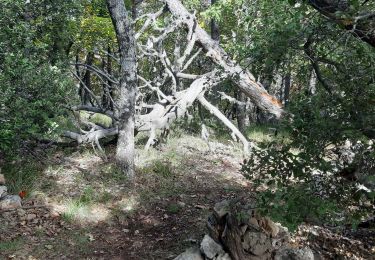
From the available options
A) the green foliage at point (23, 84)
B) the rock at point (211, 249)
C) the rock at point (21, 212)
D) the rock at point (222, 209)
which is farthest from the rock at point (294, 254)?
the green foliage at point (23, 84)

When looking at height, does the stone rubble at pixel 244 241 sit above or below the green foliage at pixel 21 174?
above

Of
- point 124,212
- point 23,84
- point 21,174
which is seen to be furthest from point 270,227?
point 21,174

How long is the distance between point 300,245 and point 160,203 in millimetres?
3114

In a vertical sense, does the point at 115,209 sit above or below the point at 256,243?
below

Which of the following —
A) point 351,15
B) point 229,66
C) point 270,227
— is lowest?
point 270,227

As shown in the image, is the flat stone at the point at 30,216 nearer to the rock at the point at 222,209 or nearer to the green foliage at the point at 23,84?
the green foliage at the point at 23,84

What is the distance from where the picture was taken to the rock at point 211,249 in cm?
561

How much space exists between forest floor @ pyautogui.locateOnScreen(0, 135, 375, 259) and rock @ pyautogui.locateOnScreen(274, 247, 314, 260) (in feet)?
2.39

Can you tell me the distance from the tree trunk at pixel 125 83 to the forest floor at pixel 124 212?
404 millimetres

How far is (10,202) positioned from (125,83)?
3383 mm

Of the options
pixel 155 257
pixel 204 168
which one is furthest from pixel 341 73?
pixel 204 168

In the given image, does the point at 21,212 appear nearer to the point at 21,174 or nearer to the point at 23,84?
the point at 21,174

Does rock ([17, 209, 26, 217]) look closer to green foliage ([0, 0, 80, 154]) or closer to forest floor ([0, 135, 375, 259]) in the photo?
forest floor ([0, 135, 375, 259])

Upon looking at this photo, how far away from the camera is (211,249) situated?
5.66 m
